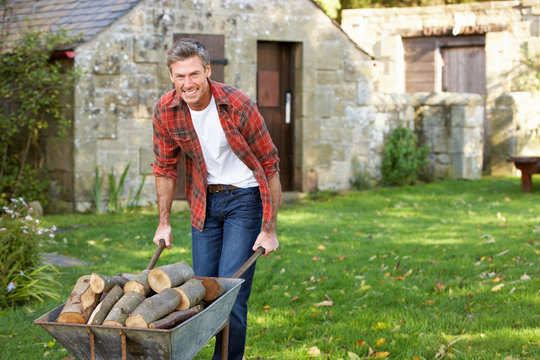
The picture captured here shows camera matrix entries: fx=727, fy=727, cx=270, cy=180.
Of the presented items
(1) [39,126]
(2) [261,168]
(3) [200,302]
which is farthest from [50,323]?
(1) [39,126]

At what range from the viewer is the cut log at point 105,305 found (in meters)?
2.81

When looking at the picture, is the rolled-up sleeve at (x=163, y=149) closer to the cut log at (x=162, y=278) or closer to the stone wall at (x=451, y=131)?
the cut log at (x=162, y=278)

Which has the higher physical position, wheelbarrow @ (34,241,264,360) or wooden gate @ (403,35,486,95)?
wooden gate @ (403,35,486,95)

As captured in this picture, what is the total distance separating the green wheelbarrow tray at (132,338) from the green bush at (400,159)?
31.2 feet

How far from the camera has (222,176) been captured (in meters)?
3.71

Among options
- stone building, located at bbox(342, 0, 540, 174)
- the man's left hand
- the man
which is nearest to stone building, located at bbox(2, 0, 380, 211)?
stone building, located at bbox(342, 0, 540, 174)

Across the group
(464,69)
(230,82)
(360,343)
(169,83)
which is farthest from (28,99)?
(464,69)

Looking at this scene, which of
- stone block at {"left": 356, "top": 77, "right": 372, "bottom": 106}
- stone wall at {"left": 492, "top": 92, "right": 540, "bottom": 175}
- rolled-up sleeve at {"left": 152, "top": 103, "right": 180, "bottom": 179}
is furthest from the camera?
stone wall at {"left": 492, "top": 92, "right": 540, "bottom": 175}

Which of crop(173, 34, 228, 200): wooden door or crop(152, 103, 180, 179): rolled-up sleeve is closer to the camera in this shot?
crop(152, 103, 180, 179): rolled-up sleeve

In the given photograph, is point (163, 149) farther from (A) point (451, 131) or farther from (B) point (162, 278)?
(A) point (451, 131)

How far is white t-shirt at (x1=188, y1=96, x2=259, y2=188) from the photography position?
3.59 m

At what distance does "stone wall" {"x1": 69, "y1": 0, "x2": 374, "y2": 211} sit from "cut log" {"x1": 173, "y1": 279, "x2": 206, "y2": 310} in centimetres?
711

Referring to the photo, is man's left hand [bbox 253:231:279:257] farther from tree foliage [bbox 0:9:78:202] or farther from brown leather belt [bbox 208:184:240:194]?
tree foliage [bbox 0:9:78:202]

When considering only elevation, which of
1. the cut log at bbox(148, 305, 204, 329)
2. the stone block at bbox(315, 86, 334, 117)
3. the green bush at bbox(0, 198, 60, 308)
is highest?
the stone block at bbox(315, 86, 334, 117)
